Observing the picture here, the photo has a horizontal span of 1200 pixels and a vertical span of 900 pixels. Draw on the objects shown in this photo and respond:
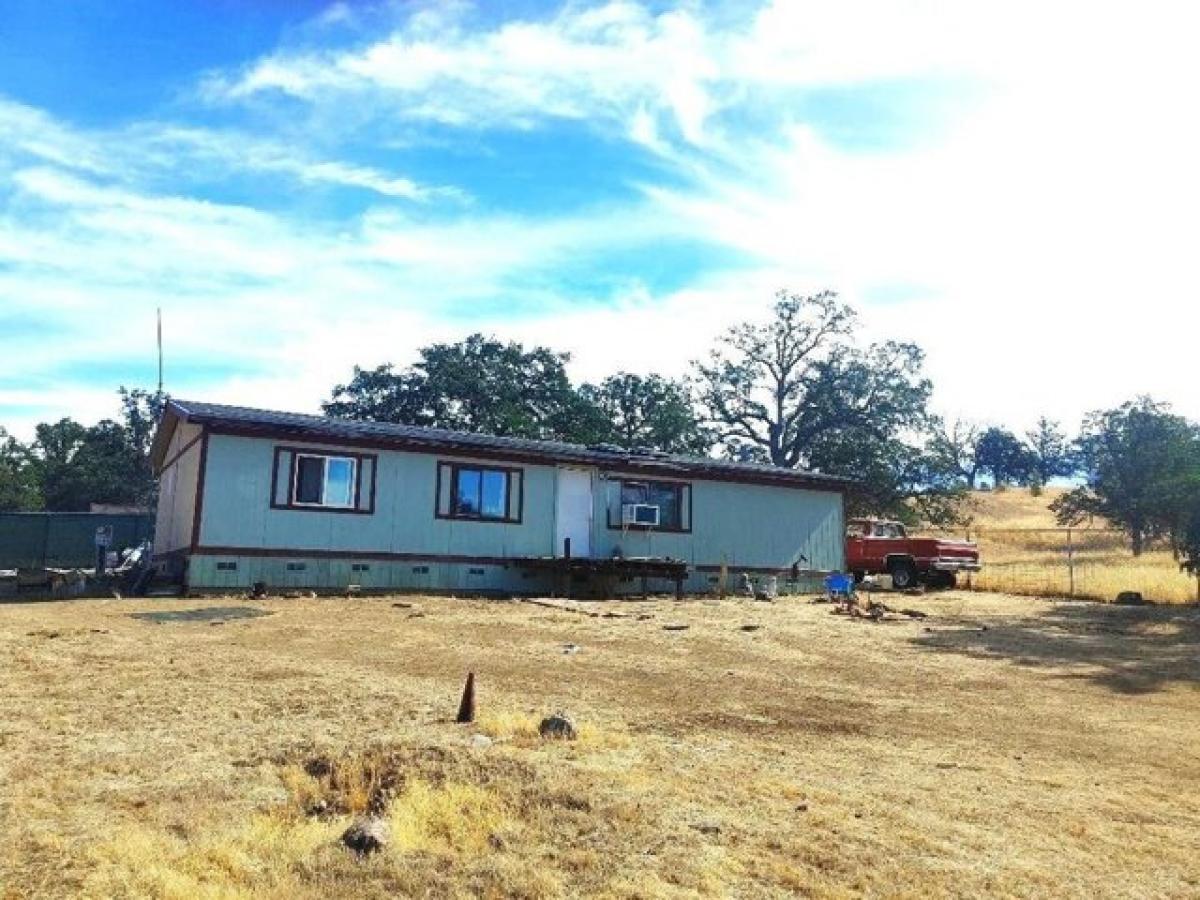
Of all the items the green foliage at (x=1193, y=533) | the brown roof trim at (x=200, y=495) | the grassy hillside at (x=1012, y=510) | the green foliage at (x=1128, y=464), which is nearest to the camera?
the brown roof trim at (x=200, y=495)

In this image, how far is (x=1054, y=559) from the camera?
146 ft

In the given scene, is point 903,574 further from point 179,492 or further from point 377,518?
point 179,492

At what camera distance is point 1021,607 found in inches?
815

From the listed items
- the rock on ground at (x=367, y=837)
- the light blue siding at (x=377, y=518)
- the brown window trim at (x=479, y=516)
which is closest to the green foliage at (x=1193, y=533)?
the light blue siding at (x=377, y=518)

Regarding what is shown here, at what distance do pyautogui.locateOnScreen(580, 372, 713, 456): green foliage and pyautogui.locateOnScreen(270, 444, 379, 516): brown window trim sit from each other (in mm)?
27101

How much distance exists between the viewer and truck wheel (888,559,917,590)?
2659 cm

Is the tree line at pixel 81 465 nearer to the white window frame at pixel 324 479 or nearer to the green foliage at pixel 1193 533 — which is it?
the white window frame at pixel 324 479

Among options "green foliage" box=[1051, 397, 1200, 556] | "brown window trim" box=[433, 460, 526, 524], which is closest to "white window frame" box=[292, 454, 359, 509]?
"brown window trim" box=[433, 460, 526, 524]

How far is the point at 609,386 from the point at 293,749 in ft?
140

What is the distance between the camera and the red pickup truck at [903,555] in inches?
1030

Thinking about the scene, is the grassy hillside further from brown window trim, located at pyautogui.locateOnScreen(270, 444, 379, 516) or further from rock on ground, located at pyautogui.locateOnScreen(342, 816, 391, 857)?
rock on ground, located at pyautogui.locateOnScreen(342, 816, 391, 857)

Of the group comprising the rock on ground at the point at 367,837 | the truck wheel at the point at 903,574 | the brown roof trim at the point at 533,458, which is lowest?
the rock on ground at the point at 367,837

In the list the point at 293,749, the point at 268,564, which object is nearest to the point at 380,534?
the point at 268,564

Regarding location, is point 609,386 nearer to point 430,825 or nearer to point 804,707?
point 804,707
